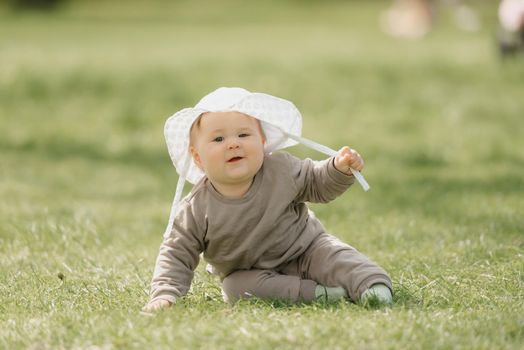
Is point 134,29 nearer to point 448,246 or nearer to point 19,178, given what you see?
point 19,178

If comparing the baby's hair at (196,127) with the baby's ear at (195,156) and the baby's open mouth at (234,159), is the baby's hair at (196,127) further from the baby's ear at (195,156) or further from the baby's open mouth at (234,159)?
the baby's open mouth at (234,159)

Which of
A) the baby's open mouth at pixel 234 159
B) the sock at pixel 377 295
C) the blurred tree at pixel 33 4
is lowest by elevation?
the blurred tree at pixel 33 4

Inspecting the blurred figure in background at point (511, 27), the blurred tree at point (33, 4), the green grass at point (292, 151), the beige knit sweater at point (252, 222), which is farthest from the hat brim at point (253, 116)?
the blurred tree at point (33, 4)

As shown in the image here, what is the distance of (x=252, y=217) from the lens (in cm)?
416

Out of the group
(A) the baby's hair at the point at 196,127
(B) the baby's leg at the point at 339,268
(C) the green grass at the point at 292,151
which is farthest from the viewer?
(A) the baby's hair at the point at 196,127

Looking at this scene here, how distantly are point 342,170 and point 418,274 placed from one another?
78 centimetres

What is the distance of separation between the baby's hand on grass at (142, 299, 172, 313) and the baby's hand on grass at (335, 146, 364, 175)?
36.8 inches

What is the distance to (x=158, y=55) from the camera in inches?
579

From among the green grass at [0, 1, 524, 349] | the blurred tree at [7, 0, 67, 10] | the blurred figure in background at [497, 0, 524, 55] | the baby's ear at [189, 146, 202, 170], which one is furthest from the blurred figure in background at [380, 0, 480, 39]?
the baby's ear at [189, 146, 202, 170]

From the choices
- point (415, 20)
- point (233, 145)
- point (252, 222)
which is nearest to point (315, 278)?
point (252, 222)

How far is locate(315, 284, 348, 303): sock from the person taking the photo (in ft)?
13.2

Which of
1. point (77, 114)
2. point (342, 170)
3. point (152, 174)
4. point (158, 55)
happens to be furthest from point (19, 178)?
point (158, 55)

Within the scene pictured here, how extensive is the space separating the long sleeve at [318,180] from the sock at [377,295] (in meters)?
0.49

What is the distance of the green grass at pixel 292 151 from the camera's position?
350cm
